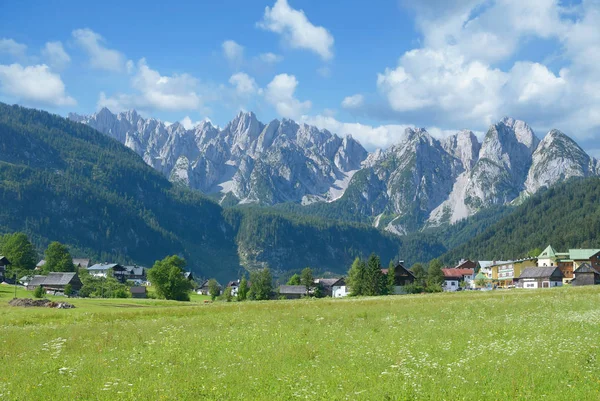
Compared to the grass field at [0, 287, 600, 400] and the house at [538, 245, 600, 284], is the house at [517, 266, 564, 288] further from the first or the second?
the grass field at [0, 287, 600, 400]

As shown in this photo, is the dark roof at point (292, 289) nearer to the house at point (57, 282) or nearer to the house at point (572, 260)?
the house at point (57, 282)

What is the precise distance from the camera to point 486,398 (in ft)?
57.8

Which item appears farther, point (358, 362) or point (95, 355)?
point (95, 355)

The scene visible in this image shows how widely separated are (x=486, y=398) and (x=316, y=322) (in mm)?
20940

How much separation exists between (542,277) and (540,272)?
7.48 feet

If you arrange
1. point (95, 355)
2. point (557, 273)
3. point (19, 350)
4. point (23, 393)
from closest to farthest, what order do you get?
point (23, 393)
point (95, 355)
point (19, 350)
point (557, 273)

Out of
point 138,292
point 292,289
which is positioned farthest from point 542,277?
point 138,292

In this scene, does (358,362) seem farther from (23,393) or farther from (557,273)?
(557,273)

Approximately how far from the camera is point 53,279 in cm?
14800

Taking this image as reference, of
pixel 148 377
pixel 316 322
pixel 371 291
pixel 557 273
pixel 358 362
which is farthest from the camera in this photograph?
pixel 557 273

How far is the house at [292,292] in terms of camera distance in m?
182

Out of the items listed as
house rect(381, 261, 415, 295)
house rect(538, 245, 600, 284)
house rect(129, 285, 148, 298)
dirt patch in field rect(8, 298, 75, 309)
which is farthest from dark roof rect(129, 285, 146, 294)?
house rect(538, 245, 600, 284)

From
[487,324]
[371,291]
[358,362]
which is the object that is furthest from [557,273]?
[358,362]

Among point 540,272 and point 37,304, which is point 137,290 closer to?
point 37,304
